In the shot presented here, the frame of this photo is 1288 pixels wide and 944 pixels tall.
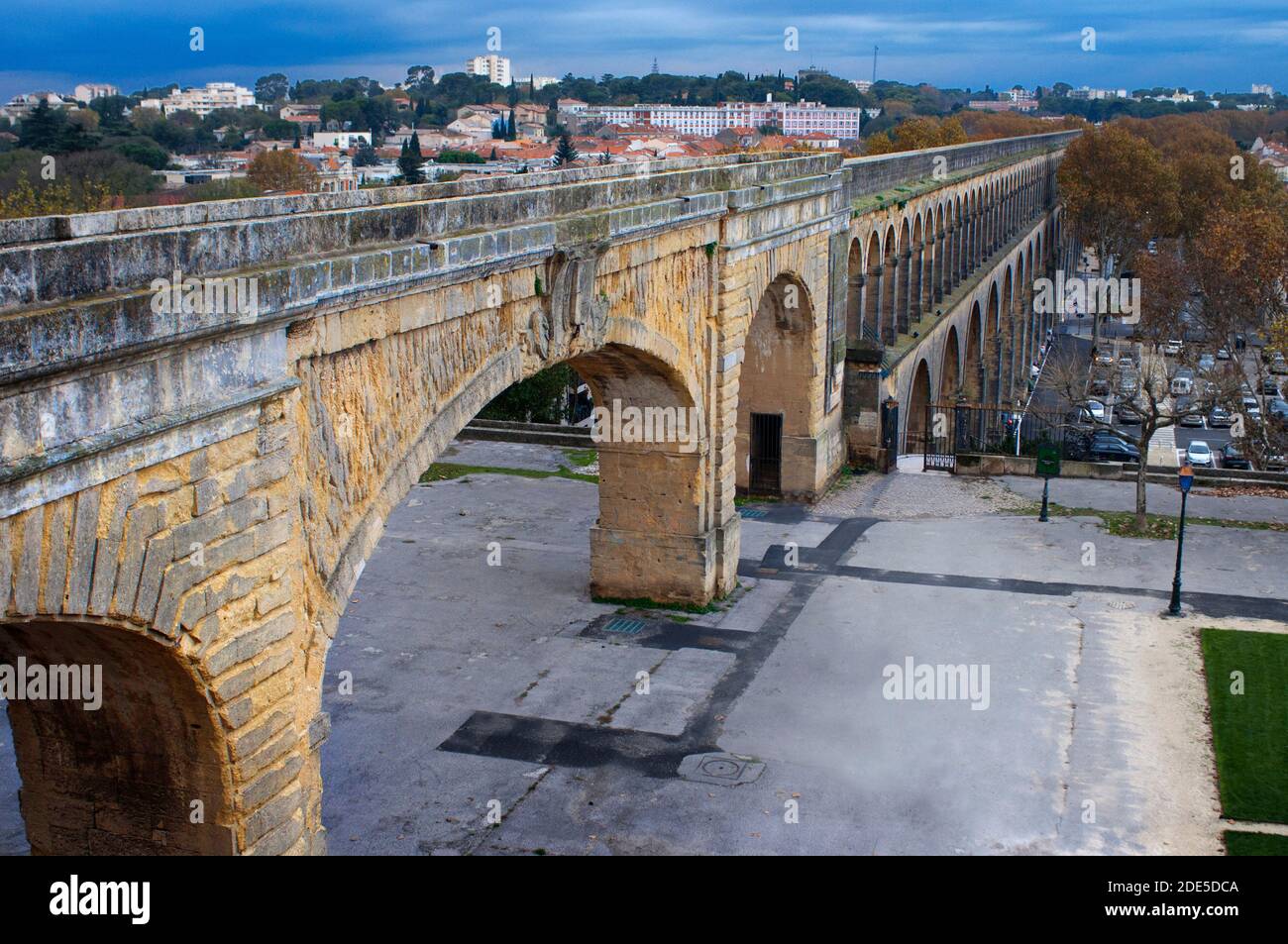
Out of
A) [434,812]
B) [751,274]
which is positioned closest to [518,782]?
[434,812]

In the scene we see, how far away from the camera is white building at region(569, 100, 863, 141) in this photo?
14912cm

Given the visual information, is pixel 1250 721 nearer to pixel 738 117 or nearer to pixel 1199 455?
pixel 1199 455

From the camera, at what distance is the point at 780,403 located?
85.2 feet

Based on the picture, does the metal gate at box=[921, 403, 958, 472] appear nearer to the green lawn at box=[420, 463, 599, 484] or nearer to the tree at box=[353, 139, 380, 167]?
the green lawn at box=[420, 463, 599, 484]

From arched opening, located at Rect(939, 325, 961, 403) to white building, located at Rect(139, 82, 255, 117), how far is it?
13820 cm

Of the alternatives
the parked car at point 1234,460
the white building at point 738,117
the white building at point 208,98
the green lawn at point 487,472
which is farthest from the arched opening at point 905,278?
the white building at point 208,98

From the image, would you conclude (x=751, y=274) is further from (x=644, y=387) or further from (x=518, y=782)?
(x=518, y=782)

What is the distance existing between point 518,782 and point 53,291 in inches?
323

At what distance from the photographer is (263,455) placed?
8.93 meters

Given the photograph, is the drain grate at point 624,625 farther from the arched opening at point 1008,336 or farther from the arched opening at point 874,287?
the arched opening at point 1008,336

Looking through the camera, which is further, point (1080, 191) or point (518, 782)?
point (1080, 191)

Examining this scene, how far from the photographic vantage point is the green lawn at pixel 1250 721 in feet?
44.8

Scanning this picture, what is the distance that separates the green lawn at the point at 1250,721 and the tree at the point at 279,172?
4197 cm

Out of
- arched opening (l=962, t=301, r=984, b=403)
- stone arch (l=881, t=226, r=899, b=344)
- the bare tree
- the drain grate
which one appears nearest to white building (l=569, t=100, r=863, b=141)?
arched opening (l=962, t=301, r=984, b=403)
